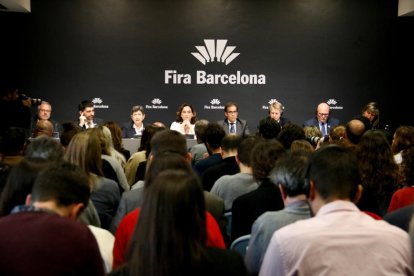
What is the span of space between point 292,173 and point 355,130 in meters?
2.78

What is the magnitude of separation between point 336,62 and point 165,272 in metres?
9.43

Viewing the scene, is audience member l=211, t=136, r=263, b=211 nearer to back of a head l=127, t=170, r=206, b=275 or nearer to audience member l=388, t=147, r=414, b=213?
audience member l=388, t=147, r=414, b=213

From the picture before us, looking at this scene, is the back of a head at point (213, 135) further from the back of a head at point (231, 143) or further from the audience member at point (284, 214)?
the audience member at point (284, 214)

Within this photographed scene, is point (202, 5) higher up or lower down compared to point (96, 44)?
higher up

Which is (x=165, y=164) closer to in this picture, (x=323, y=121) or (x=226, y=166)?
(x=226, y=166)

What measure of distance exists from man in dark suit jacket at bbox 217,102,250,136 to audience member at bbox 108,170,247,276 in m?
7.52

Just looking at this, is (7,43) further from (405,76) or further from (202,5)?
(405,76)

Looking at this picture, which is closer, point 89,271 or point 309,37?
point 89,271

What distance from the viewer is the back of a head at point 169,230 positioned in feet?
5.54

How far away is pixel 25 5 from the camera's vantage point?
10086mm

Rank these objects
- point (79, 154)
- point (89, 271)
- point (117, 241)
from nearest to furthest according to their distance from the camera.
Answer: point (89, 271), point (117, 241), point (79, 154)

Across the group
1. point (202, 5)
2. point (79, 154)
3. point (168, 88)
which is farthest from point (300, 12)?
point (79, 154)

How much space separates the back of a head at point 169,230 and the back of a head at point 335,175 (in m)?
0.56

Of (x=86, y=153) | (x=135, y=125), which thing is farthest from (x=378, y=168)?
(x=135, y=125)
